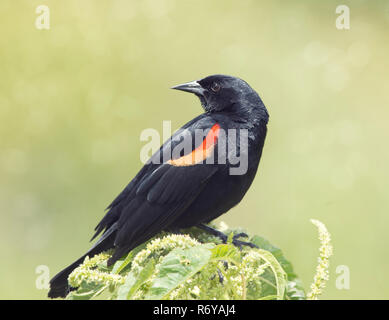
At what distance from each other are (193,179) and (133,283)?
3.89 feet

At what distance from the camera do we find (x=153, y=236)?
85.0 inches

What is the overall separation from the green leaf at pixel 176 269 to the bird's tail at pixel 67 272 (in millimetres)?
1009

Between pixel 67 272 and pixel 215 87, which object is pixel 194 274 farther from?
pixel 215 87

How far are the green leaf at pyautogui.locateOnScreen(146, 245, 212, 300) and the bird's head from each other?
149 cm

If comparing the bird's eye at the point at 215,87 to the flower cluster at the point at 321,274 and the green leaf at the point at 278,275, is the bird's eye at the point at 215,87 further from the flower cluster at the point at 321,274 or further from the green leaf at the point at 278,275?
the flower cluster at the point at 321,274

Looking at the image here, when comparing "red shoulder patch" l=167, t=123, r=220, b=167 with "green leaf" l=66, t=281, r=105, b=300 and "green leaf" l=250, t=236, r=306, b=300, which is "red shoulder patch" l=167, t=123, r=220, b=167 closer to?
"green leaf" l=250, t=236, r=306, b=300

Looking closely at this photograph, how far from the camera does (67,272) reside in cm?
208

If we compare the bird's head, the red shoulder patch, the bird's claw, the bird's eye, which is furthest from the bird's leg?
the bird's eye

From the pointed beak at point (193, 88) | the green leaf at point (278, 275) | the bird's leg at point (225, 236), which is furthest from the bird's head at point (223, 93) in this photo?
the green leaf at point (278, 275)

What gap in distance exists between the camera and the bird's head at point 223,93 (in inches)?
102

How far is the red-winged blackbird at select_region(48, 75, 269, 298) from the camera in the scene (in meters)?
2.20

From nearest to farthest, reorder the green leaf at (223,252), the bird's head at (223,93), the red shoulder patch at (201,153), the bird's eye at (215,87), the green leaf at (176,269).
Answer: the green leaf at (176,269) → the green leaf at (223,252) → the red shoulder patch at (201,153) → the bird's head at (223,93) → the bird's eye at (215,87)

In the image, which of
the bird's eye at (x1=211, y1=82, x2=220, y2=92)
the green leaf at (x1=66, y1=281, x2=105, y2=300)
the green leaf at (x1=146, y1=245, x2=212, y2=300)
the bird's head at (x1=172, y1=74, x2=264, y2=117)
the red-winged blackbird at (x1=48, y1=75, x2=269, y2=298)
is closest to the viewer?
the green leaf at (x1=146, y1=245, x2=212, y2=300)
